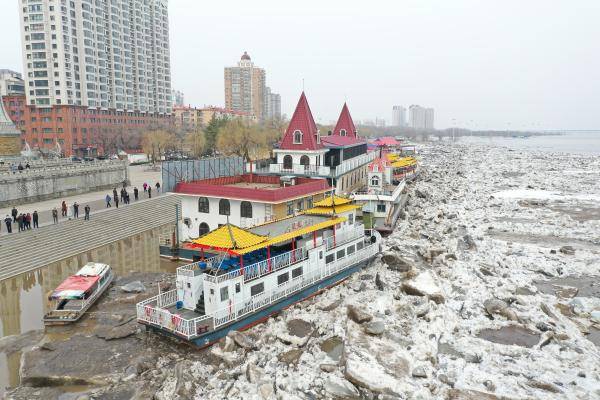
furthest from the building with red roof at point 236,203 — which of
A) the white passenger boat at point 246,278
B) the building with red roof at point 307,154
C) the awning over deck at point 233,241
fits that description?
the building with red roof at point 307,154

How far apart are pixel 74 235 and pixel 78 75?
59354mm

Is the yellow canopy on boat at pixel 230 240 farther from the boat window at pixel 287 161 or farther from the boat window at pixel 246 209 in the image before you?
the boat window at pixel 287 161

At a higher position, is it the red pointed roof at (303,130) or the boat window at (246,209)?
the red pointed roof at (303,130)

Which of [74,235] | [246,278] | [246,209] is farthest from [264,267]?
[74,235]

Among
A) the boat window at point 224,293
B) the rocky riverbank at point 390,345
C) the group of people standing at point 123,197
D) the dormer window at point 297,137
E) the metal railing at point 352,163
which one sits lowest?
the rocky riverbank at point 390,345

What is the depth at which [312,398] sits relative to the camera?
39.3ft

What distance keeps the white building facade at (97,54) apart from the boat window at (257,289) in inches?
2764

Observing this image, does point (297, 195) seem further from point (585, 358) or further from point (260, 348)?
point (585, 358)

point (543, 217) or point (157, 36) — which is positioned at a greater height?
point (157, 36)

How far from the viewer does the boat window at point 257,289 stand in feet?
53.9

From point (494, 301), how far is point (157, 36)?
348 feet

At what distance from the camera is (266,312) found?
16.7 meters

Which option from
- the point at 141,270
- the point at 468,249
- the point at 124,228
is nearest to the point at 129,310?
the point at 141,270

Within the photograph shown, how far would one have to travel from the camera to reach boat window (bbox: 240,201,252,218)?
24342 millimetres
